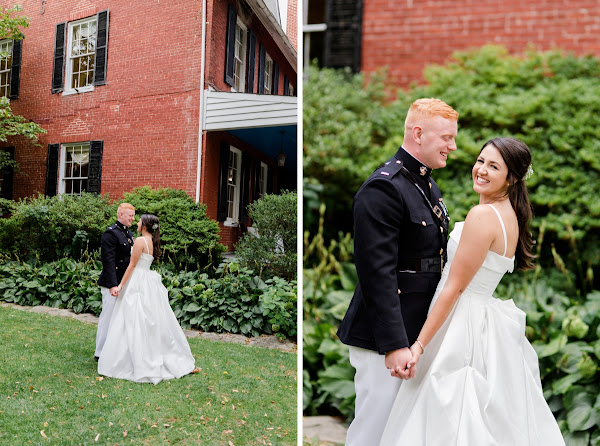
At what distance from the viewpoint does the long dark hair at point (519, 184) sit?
1.58 metres

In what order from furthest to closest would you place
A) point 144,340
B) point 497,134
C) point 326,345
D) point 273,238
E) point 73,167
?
point 497,134 < point 326,345 < point 144,340 < point 273,238 < point 73,167

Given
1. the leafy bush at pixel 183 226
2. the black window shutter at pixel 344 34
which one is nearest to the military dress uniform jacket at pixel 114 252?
the leafy bush at pixel 183 226

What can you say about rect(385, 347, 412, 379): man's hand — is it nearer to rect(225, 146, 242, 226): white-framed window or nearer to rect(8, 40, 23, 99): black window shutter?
rect(225, 146, 242, 226): white-framed window

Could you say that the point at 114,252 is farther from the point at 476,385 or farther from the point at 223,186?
the point at 476,385

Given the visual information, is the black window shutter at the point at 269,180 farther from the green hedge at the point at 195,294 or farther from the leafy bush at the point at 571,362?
the leafy bush at the point at 571,362

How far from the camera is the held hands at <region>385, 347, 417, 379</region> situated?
5.18ft

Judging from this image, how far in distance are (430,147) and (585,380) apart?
5.39 feet

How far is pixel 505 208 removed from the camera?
5.32 ft

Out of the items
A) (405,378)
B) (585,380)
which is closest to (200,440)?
(405,378)

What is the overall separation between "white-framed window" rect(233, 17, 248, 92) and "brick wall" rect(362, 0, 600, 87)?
3.28 metres

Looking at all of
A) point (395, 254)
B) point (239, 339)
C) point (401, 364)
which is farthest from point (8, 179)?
point (401, 364)

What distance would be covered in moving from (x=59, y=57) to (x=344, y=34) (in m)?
3.75

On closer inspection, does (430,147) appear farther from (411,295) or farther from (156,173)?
(156,173)

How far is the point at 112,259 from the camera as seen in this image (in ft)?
8.43
